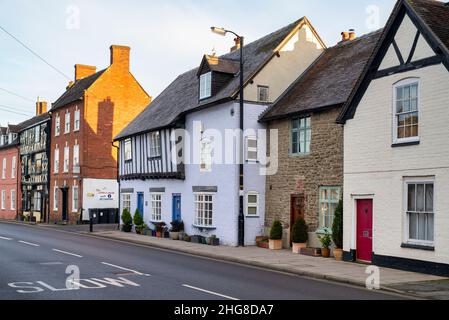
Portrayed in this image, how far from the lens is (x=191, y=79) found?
35031mm

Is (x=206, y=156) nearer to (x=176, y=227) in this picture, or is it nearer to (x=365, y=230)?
(x=176, y=227)

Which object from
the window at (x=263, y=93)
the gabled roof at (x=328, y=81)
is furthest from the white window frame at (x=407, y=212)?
the window at (x=263, y=93)

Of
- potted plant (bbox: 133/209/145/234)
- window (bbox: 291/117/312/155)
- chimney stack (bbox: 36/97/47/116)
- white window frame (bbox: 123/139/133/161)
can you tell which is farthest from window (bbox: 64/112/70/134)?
window (bbox: 291/117/312/155)

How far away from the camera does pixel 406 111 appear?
17.4m

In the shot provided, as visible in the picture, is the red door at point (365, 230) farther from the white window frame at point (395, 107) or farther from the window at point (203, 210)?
the window at point (203, 210)

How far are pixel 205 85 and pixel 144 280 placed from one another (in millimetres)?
16343

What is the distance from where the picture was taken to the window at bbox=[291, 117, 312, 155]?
23.0 m

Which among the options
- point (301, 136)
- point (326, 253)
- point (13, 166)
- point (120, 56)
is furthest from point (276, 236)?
point (13, 166)

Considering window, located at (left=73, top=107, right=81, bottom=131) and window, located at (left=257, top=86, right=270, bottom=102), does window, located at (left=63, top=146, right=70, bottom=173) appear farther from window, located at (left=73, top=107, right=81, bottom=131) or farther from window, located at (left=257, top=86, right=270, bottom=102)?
window, located at (left=257, top=86, right=270, bottom=102)

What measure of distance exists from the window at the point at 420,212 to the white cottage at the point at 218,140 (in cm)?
935

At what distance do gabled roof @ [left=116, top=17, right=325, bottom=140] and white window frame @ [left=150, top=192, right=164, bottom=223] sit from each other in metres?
4.04
